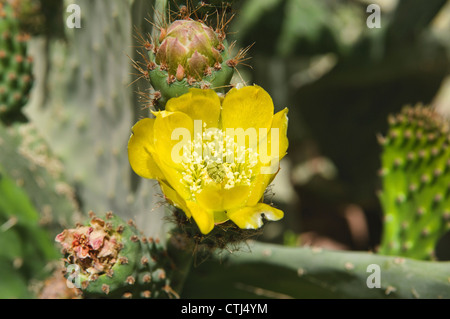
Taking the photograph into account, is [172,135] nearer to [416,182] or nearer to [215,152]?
[215,152]

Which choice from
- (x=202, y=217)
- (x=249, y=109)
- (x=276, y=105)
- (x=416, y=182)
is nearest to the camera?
(x=202, y=217)

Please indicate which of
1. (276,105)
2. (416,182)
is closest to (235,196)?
(416,182)

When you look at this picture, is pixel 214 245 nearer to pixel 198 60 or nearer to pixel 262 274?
pixel 198 60

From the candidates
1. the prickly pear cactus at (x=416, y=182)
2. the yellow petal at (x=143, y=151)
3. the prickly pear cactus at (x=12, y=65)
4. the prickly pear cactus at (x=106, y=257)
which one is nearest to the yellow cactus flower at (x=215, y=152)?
the yellow petal at (x=143, y=151)

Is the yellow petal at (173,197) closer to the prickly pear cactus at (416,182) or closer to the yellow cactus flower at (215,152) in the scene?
the yellow cactus flower at (215,152)

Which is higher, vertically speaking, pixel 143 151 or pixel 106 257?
pixel 143 151
